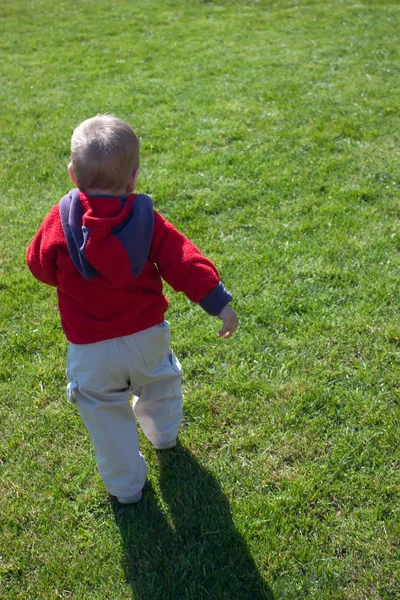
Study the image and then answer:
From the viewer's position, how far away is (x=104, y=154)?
7.34ft

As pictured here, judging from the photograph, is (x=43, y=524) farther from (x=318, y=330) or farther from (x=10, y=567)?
(x=318, y=330)

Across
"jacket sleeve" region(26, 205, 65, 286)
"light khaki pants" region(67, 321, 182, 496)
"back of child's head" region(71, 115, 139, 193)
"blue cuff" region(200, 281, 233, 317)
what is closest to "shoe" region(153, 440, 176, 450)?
"light khaki pants" region(67, 321, 182, 496)

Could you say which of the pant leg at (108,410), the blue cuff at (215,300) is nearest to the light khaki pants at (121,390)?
the pant leg at (108,410)

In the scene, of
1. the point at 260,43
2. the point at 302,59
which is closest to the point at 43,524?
the point at 302,59

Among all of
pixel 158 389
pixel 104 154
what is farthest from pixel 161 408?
pixel 104 154

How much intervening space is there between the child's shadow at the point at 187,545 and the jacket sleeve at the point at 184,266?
3.07 feet

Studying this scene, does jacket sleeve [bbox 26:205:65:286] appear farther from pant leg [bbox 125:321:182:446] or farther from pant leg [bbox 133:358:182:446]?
pant leg [bbox 133:358:182:446]

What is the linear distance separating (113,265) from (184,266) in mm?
281

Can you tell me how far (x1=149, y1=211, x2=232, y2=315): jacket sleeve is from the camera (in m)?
2.41

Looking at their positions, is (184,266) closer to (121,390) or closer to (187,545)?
(121,390)

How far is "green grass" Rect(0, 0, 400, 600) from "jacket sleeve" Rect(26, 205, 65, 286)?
1053mm

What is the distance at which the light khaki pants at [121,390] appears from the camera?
2.53 m

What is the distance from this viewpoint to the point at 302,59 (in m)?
9.06

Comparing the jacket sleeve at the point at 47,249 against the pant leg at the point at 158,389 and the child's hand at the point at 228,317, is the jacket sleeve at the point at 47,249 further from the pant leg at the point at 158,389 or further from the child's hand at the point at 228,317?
the child's hand at the point at 228,317
